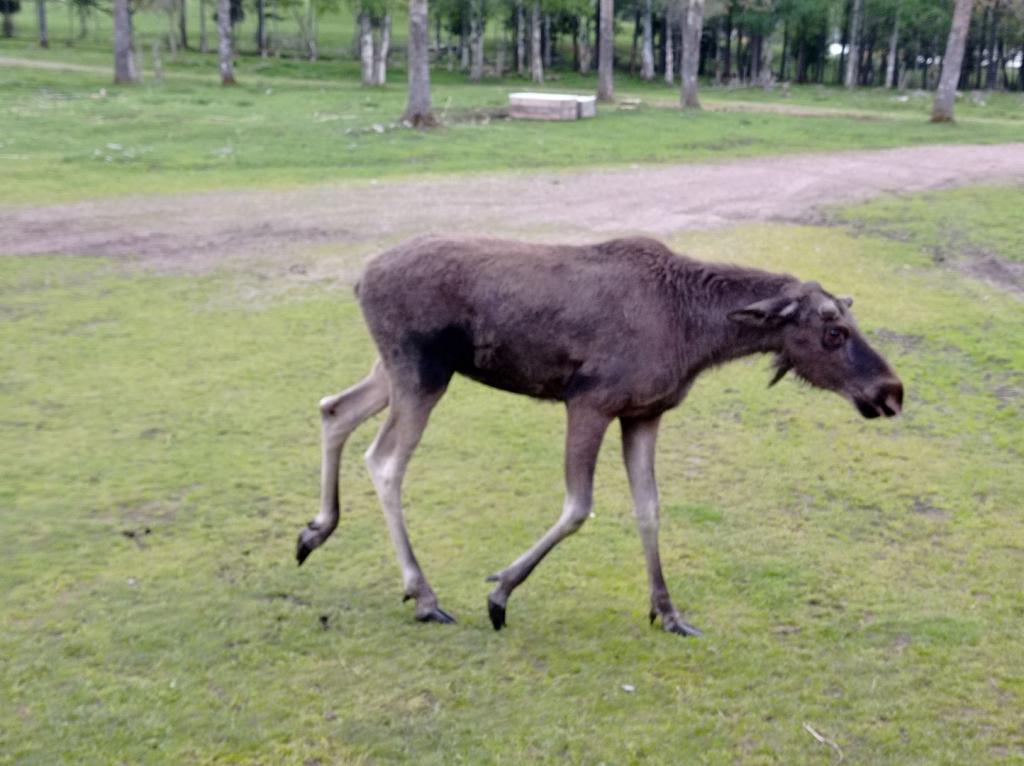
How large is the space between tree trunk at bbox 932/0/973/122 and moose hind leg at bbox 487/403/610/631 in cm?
3073

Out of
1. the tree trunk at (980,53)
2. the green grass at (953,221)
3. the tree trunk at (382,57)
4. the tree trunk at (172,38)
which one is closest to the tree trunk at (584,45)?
the tree trunk at (382,57)

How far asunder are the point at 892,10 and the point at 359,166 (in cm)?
4604

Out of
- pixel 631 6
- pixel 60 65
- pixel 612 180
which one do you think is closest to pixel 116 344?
pixel 612 180

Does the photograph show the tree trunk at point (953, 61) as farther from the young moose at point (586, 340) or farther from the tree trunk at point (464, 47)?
the tree trunk at point (464, 47)

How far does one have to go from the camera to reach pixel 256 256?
46.1 ft

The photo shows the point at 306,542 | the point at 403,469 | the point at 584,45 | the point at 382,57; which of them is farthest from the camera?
the point at 584,45

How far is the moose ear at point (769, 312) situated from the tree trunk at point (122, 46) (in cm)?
3673

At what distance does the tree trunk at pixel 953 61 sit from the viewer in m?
33.1

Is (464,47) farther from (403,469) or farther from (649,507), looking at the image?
(649,507)

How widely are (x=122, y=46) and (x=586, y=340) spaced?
3744 cm

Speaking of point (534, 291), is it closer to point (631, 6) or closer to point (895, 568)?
point (895, 568)

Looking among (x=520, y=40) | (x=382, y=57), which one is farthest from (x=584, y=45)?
(x=382, y=57)

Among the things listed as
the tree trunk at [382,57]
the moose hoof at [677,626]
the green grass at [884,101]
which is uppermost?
the tree trunk at [382,57]

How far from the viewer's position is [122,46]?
39.1m
